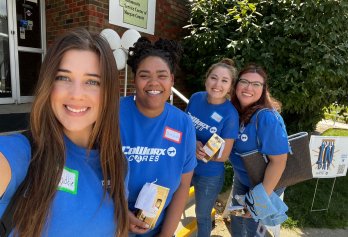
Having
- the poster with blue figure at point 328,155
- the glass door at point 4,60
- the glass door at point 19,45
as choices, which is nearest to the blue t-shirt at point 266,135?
the poster with blue figure at point 328,155

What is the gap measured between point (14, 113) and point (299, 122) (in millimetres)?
5140

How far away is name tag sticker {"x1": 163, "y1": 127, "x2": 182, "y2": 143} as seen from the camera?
1.68 meters

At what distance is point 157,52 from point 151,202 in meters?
0.93

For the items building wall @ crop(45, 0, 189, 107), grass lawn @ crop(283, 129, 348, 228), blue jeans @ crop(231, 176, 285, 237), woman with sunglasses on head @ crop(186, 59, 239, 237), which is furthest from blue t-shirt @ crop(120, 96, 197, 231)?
building wall @ crop(45, 0, 189, 107)

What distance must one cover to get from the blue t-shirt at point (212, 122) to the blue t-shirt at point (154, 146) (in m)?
0.63

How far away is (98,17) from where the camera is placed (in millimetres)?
4332

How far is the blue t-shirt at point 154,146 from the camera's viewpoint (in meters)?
1.61

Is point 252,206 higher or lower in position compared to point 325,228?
higher

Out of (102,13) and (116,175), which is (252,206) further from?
(102,13)

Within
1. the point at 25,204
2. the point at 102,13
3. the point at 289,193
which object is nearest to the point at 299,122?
the point at 289,193

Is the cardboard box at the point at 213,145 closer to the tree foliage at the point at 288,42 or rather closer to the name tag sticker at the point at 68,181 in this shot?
the name tag sticker at the point at 68,181

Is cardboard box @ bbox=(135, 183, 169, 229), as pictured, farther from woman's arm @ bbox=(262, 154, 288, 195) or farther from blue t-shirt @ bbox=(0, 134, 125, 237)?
woman's arm @ bbox=(262, 154, 288, 195)

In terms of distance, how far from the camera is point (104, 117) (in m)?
1.20

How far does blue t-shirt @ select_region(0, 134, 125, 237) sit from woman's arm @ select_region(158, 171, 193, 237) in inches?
26.7
